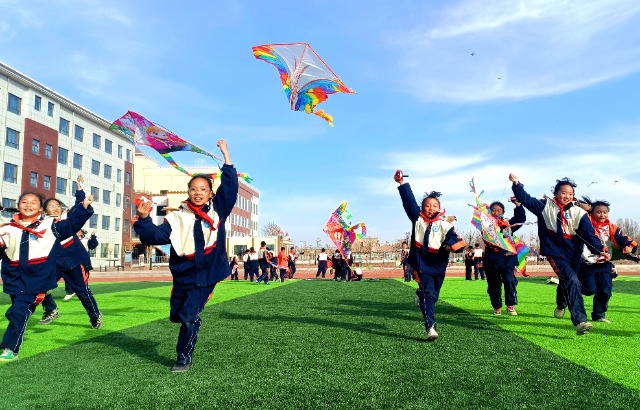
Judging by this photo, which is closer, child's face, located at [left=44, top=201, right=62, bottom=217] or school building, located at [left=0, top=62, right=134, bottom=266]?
child's face, located at [left=44, top=201, right=62, bottom=217]

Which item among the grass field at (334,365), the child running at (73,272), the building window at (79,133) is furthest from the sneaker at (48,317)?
the building window at (79,133)

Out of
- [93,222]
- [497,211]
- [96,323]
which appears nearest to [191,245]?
[96,323]

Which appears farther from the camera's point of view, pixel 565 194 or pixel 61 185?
pixel 61 185

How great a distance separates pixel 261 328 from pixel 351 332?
1.42 meters

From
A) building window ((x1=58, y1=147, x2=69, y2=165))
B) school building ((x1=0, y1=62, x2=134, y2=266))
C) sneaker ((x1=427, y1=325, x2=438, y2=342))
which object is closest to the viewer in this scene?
sneaker ((x1=427, y1=325, x2=438, y2=342))

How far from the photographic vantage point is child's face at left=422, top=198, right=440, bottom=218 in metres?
6.73

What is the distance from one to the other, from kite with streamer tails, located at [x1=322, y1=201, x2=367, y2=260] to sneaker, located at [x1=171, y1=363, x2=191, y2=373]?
19466mm

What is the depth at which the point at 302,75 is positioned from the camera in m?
8.78

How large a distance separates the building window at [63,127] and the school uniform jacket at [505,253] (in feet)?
157

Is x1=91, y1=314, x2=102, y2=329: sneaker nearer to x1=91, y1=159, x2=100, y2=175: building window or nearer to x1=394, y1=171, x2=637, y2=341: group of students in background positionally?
x1=394, y1=171, x2=637, y2=341: group of students in background

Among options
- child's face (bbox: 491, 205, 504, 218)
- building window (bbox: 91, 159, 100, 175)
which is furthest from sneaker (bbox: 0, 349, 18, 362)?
building window (bbox: 91, 159, 100, 175)

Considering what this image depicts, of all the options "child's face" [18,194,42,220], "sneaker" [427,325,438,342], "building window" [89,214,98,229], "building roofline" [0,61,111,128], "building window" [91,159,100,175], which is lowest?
"sneaker" [427,325,438,342]

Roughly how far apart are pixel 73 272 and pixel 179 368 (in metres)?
4.22

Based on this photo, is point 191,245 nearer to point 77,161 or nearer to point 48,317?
point 48,317
